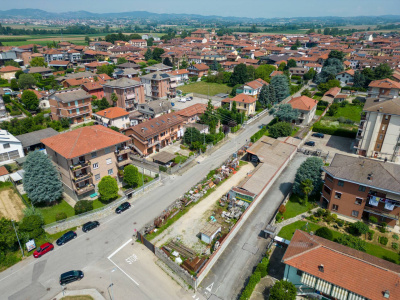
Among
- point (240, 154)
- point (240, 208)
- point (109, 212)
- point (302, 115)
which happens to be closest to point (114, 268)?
point (109, 212)

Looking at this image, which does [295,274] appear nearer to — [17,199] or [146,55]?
[17,199]

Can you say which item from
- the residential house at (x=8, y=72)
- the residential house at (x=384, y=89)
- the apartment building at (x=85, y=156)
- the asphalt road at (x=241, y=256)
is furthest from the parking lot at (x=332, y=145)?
the residential house at (x=8, y=72)

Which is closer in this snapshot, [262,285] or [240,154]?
[262,285]

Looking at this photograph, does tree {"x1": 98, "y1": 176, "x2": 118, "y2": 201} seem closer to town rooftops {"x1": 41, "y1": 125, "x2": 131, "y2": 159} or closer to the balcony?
the balcony

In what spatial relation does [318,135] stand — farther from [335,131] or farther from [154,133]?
[154,133]

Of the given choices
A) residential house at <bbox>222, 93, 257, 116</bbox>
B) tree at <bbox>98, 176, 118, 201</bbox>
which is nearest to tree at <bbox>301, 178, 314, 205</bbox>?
tree at <bbox>98, 176, 118, 201</bbox>

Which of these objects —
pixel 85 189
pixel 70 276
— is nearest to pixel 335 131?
pixel 85 189
